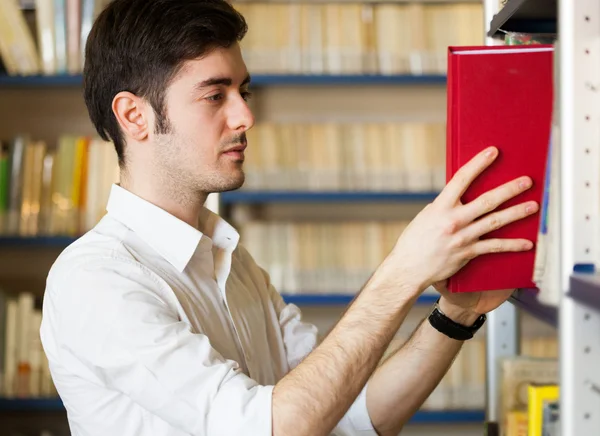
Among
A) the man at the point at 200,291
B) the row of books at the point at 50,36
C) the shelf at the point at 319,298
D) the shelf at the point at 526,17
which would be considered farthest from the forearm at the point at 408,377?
the row of books at the point at 50,36

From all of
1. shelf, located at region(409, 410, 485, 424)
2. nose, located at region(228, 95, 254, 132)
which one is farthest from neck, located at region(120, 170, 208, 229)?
shelf, located at region(409, 410, 485, 424)

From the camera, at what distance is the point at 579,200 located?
0.84 metres

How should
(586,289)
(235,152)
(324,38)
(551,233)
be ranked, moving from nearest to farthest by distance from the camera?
(586,289) < (551,233) < (235,152) < (324,38)

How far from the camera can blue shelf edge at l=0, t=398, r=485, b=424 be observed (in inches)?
111

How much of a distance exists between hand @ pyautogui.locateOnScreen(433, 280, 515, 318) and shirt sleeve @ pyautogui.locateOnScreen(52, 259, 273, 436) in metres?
0.32

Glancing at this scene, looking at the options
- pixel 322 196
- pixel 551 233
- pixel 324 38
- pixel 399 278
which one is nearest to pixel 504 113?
pixel 551 233

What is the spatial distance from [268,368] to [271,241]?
139cm

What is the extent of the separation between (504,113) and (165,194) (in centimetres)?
69

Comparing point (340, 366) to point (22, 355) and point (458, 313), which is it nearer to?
point (458, 313)

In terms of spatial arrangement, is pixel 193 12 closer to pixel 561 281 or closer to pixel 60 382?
pixel 60 382

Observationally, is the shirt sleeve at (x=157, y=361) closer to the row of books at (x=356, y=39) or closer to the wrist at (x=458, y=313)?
the wrist at (x=458, y=313)

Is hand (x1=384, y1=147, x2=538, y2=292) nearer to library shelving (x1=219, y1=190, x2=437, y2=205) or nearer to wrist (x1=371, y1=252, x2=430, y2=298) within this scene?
wrist (x1=371, y1=252, x2=430, y2=298)

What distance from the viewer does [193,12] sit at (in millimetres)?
1482

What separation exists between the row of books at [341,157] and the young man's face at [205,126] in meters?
1.41
